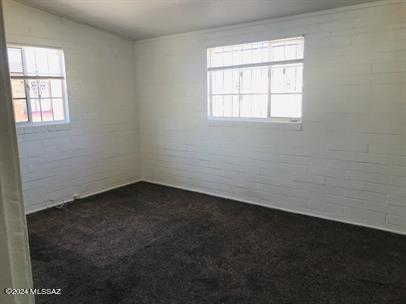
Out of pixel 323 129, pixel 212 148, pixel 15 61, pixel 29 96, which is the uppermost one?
pixel 15 61

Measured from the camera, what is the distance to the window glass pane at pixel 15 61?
413 centimetres

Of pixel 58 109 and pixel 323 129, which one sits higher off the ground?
pixel 58 109

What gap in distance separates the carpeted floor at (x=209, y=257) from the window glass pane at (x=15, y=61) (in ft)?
6.36

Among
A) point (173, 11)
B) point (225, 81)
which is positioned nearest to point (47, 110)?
point (173, 11)

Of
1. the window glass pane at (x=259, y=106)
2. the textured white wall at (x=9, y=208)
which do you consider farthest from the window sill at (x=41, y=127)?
the textured white wall at (x=9, y=208)

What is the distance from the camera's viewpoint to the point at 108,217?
420 cm

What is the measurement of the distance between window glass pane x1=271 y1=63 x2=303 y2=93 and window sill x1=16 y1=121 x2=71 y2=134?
10.0 feet

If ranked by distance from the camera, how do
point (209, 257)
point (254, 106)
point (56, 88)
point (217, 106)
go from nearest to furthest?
point (209, 257) → point (254, 106) → point (56, 88) → point (217, 106)

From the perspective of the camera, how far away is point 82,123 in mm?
4945

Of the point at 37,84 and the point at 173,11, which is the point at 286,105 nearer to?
the point at 173,11

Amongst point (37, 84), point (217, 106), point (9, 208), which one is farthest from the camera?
point (217, 106)

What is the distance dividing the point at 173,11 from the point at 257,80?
1.43 metres

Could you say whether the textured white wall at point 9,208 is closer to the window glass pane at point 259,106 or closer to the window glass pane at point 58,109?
the window glass pane at point 259,106

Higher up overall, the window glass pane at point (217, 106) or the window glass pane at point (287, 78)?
the window glass pane at point (287, 78)
